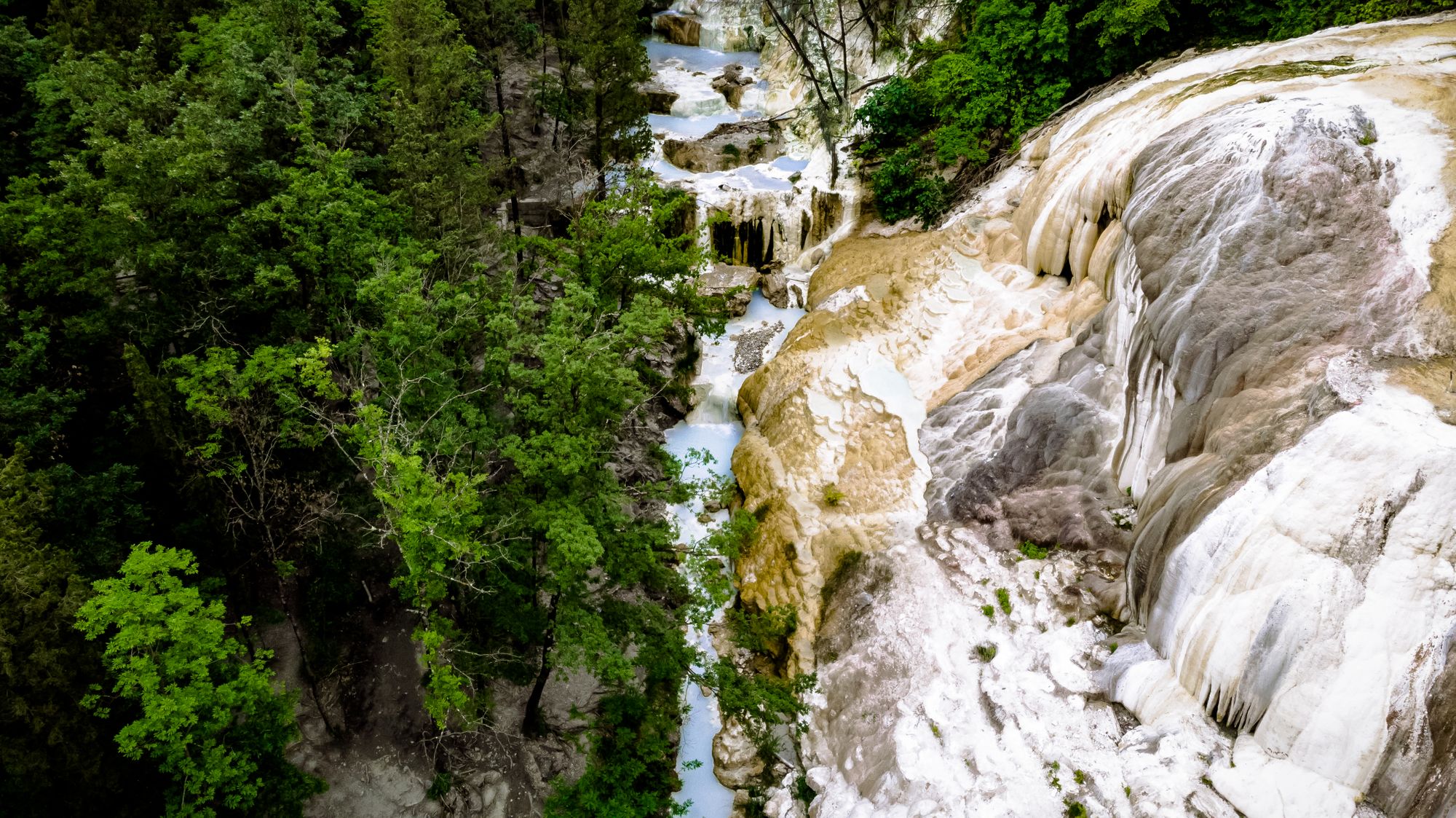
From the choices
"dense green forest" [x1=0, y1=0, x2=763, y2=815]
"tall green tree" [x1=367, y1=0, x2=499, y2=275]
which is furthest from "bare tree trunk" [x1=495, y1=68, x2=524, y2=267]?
"dense green forest" [x1=0, y1=0, x2=763, y2=815]

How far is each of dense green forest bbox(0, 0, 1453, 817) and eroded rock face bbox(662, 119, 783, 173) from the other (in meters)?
11.7

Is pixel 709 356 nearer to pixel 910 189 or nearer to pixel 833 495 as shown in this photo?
pixel 833 495

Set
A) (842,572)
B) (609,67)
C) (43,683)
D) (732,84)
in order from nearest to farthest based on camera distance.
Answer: (43,683)
(842,572)
(609,67)
(732,84)

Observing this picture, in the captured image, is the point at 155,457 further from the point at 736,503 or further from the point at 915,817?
the point at 915,817

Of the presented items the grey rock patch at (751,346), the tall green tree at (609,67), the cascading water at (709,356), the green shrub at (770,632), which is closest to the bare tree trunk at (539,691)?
the cascading water at (709,356)

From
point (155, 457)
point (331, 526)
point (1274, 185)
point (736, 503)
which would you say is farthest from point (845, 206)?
point (155, 457)

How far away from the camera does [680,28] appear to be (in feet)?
138

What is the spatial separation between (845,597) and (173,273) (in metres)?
16.0

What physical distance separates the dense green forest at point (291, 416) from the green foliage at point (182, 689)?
0.06m

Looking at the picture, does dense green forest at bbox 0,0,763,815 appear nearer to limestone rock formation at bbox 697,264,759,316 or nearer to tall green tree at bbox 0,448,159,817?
tall green tree at bbox 0,448,159,817

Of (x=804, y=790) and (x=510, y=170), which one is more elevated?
(x=510, y=170)

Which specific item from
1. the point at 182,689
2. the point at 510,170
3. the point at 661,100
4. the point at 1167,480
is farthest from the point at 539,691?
the point at 661,100

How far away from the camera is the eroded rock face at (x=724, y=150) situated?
102ft

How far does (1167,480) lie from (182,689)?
16.7 m
